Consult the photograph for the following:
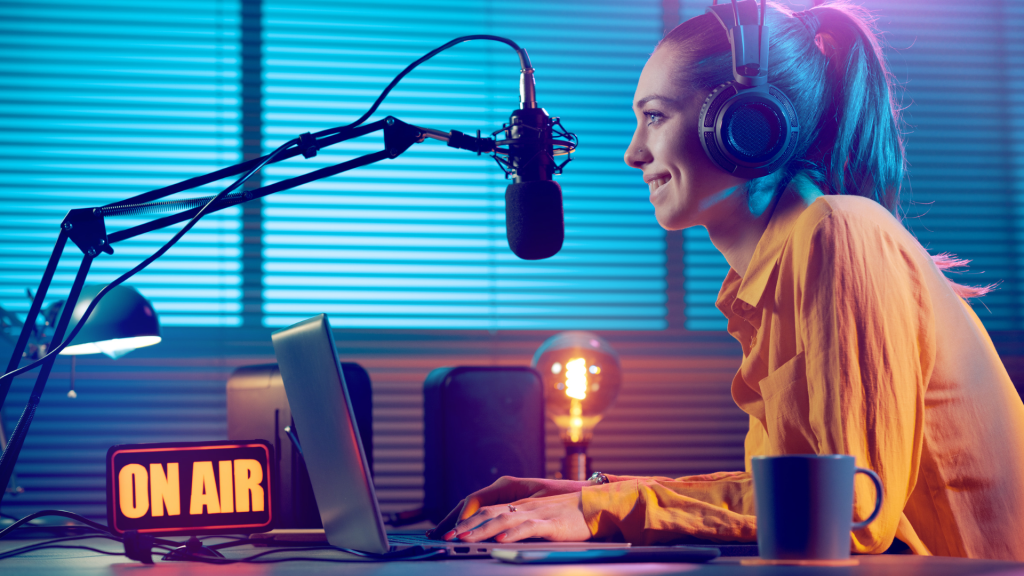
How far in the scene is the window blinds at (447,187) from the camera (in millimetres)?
2625

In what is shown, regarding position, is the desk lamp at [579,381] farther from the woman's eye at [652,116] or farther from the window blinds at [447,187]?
the woman's eye at [652,116]

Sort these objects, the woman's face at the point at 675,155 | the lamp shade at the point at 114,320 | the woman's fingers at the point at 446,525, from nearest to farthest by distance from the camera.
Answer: the woman's fingers at the point at 446,525 < the woman's face at the point at 675,155 < the lamp shade at the point at 114,320

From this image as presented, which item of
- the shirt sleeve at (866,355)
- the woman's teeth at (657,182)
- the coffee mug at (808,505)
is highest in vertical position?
the woman's teeth at (657,182)

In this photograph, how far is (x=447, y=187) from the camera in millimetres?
2723

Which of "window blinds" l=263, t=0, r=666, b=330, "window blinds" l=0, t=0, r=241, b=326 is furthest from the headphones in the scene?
"window blinds" l=0, t=0, r=241, b=326

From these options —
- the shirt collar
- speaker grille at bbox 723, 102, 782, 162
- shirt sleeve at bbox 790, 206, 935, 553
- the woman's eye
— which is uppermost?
the woman's eye

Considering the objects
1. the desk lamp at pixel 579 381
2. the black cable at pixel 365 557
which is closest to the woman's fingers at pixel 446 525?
the black cable at pixel 365 557

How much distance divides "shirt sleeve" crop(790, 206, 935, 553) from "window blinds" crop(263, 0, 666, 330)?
1.84 m

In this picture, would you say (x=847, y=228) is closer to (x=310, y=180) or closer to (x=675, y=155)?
(x=675, y=155)

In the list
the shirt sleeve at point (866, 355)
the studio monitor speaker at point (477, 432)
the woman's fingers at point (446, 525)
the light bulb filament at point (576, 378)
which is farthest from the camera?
the light bulb filament at point (576, 378)

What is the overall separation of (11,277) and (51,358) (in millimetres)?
Answer: 2004

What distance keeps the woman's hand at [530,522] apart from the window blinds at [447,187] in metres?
1.79

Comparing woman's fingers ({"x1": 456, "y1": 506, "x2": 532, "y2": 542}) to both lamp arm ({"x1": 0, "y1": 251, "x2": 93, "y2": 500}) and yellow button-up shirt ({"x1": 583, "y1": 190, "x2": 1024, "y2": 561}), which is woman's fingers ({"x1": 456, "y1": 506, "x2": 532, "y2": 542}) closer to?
yellow button-up shirt ({"x1": 583, "y1": 190, "x2": 1024, "y2": 561})

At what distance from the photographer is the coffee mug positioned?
588 mm
